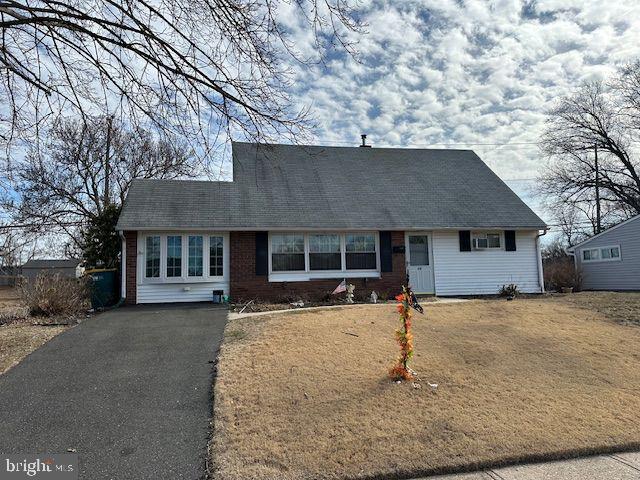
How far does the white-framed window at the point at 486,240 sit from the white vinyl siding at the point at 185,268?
29.2 feet

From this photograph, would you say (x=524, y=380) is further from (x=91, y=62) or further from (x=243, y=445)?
(x=91, y=62)

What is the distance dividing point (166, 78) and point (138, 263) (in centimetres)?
877

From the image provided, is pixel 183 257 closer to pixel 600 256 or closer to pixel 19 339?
pixel 19 339

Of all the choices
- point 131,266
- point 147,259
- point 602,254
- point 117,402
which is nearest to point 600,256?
point 602,254

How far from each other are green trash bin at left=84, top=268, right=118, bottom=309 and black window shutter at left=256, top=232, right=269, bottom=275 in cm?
449

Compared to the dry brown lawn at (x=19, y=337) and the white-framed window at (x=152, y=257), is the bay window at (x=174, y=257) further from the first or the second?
the dry brown lawn at (x=19, y=337)

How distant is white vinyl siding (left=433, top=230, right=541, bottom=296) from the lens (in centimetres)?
1472

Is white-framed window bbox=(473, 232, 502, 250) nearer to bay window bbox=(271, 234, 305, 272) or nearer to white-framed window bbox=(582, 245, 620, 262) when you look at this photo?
bay window bbox=(271, 234, 305, 272)

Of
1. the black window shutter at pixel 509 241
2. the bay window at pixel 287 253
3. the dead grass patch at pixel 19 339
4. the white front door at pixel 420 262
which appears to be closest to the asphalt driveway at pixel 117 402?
the dead grass patch at pixel 19 339

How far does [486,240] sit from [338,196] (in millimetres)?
5716

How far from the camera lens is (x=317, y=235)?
13.9m

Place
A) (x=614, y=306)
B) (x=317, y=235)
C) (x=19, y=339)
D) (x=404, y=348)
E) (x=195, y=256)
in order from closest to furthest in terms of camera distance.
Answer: (x=404, y=348) < (x=19, y=339) < (x=614, y=306) < (x=195, y=256) < (x=317, y=235)

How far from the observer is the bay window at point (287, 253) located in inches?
535

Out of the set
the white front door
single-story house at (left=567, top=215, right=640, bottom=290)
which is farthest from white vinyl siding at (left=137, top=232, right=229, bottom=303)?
single-story house at (left=567, top=215, right=640, bottom=290)
